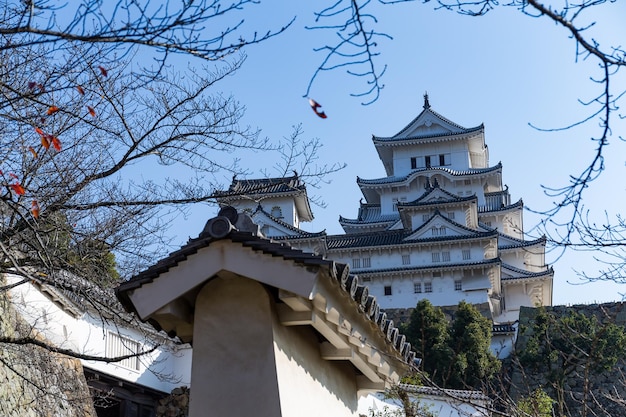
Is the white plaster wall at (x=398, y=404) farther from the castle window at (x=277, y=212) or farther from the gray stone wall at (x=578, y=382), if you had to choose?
the castle window at (x=277, y=212)

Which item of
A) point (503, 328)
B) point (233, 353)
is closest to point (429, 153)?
point (503, 328)

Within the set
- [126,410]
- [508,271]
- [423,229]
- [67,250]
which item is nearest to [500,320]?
[508,271]

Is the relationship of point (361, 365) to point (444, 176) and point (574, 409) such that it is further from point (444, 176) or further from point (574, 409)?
point (444, 176)

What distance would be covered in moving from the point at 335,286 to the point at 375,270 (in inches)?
1478

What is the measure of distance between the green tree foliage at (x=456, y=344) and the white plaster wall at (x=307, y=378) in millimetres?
22929

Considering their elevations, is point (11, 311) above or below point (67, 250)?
above

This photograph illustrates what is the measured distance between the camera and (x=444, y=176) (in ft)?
167

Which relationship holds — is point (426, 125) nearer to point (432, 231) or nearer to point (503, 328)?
point (432, 231)

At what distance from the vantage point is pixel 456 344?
3209cm

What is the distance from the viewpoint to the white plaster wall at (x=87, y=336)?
16.5m

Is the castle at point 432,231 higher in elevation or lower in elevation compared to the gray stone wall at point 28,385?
higher

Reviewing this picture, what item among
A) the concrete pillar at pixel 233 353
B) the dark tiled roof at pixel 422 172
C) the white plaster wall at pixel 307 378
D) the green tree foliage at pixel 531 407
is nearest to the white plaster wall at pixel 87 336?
the green tree foliage at pixel 531 407

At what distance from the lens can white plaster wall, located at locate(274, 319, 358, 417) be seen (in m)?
5.35

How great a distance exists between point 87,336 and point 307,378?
1373 cm
